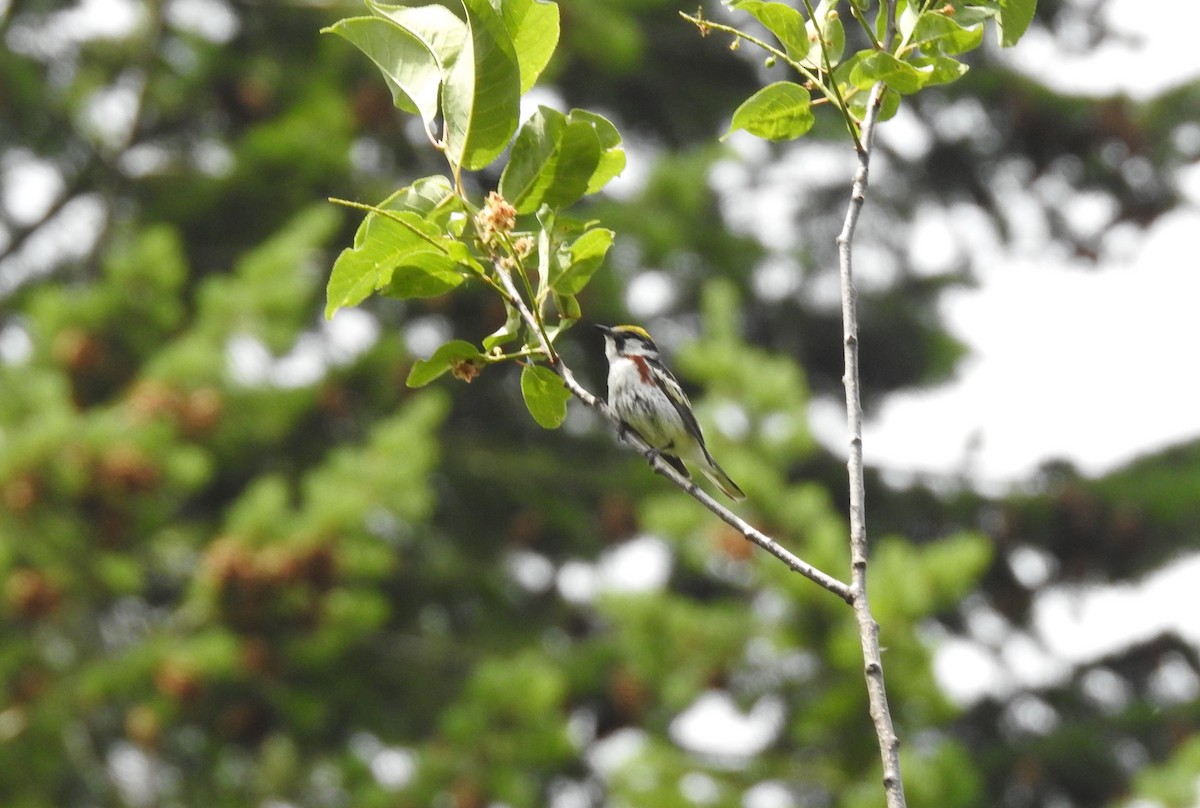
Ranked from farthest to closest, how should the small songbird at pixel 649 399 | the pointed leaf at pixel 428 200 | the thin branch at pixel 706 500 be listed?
1. the small songbird at pixel 649 399
2. the pointed leaf at pixel 428 200
3. the thin branch at pixel 706 500

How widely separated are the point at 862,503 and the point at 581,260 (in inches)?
18.5

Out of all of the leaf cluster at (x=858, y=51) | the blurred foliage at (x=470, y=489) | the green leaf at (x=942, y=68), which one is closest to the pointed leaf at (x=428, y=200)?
the leaf cluster at (x=858, y=51)

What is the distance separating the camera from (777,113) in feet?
5.69

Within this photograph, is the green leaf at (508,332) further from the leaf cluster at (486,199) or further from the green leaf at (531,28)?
the green leaf at (531,28)

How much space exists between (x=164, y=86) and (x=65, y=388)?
3281mm

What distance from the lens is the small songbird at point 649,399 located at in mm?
3914

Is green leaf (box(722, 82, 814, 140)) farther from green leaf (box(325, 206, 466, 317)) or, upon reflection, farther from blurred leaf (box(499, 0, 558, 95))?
green leaf (box(325, 206, 466, 317))

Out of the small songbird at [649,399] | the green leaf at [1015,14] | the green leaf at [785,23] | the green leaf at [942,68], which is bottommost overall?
the green leaf at [942,68]

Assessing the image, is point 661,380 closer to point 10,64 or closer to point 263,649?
point 263,649

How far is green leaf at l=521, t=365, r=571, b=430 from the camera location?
1703 mm

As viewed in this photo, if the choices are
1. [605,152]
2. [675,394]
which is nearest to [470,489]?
[675,394]

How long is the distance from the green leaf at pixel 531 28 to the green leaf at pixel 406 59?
0.33 feet

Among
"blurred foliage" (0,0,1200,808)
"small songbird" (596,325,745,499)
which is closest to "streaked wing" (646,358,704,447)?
"small songbird" (596,325,745,499)

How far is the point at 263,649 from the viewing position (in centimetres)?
689
